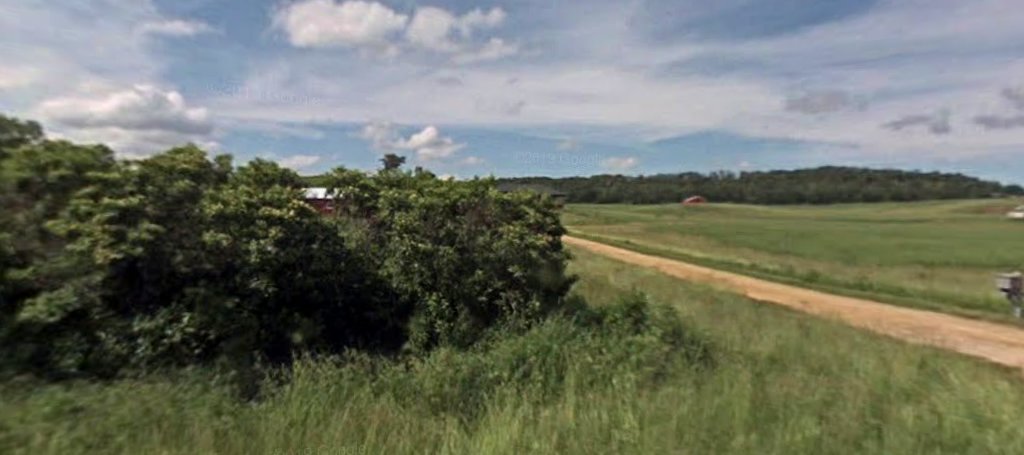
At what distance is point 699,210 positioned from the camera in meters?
108

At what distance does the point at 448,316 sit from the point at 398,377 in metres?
2.29

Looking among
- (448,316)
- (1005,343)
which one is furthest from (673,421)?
(1005,343)

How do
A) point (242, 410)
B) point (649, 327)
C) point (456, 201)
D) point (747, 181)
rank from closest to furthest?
point (242, 410) < point (649, 327) < point (456, 201) < point (747, 181)

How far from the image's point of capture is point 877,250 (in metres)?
46.2

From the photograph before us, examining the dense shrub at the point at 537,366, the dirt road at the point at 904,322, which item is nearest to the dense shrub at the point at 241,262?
the dense shrub at the point at 537,366

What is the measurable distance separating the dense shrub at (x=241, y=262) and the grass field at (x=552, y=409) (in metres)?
1.19

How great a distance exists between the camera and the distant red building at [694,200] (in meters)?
121

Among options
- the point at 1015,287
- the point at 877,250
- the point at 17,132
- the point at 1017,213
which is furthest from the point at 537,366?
the point at 1017,213

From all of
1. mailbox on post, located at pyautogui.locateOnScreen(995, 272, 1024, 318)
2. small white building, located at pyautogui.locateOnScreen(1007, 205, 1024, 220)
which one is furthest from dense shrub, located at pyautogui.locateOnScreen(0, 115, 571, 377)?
small white building, located at pyautogui.locateOnScreen(1007, 205, 1024, 220)

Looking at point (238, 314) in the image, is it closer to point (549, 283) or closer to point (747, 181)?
point (549, 283)

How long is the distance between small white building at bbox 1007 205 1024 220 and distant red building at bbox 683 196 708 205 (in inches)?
1748

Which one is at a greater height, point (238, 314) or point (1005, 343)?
point (238, 314)

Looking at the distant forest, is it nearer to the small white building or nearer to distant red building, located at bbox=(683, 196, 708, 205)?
distant red building, located at bbox=(683, 196, 708, 205)

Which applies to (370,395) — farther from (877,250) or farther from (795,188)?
(795,188)
